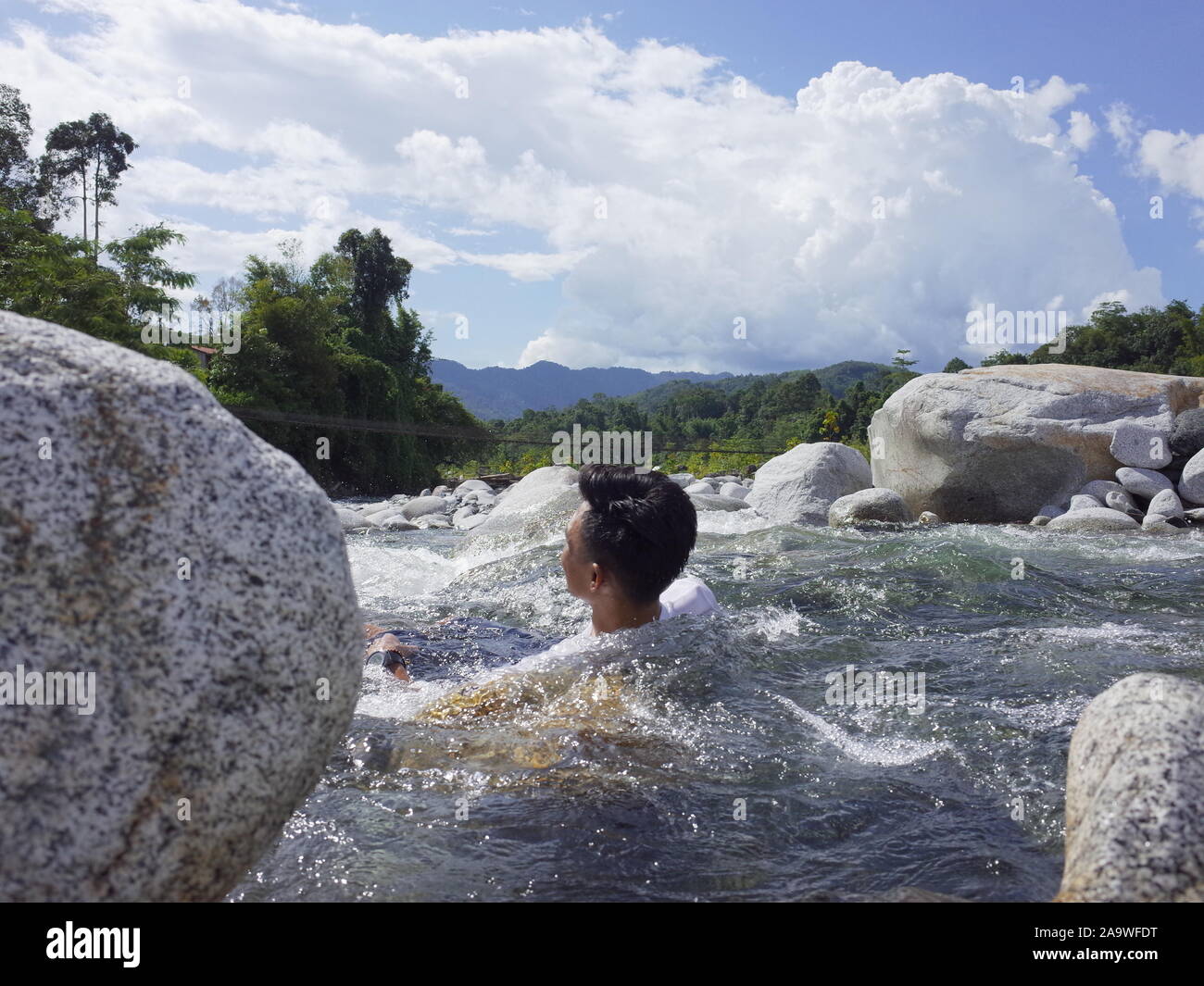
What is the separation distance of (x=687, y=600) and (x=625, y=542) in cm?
71

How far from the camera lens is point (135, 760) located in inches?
67.4

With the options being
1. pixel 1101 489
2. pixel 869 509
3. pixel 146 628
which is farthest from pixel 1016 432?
pixel 146 628

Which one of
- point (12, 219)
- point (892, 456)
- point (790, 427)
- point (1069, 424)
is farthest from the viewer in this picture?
point (790, 427)

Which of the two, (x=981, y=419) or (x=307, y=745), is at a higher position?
Answer: (x=981, y=419)

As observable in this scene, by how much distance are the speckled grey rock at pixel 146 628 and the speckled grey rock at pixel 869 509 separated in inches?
422

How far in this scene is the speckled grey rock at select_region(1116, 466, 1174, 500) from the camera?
12727 millimetres

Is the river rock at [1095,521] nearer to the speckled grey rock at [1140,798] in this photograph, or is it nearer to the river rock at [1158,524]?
the river rock at [1158,524]

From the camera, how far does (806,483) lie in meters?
13.1

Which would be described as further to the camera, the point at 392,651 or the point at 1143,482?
the point at 1143,482

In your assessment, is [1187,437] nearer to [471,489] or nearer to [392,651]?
[392,651]

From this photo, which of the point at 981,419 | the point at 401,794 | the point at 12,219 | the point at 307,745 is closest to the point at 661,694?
the point at 401,794

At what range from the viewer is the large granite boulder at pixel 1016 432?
1337 cm

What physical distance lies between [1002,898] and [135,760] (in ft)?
6.54
